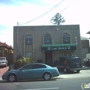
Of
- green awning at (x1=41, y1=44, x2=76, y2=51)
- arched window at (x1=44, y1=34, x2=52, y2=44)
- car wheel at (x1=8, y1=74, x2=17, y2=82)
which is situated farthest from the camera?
arched window at (x1=44, y1=34, x2=52, y2=44)

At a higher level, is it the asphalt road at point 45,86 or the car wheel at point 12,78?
the car wheel at point 12,78

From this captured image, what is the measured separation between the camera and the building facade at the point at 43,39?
34281 millimetres

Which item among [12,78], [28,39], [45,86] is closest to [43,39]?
[28,39]

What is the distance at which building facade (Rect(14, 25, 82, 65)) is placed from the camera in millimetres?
34281

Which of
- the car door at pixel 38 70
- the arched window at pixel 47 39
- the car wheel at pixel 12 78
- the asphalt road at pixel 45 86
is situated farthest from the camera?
the arched window at pixel 47 39

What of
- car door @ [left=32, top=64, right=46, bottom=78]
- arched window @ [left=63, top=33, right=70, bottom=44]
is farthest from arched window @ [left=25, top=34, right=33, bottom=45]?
car door @ [left=32, top=64, right=46, bottom=78]

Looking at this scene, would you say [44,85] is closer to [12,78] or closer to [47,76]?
[47,76]

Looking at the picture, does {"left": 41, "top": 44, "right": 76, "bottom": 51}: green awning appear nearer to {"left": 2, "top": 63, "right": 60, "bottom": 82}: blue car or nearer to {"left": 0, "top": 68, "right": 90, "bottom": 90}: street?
{"left": 2, "top": 63, "right": 60, "bottom": 82}: blue car

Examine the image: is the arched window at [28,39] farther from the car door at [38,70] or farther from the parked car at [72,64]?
the car door at [38,70]

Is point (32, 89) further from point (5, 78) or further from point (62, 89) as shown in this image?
point (5, 78)

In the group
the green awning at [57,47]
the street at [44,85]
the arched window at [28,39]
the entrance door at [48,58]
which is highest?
the arched window at [28,39]

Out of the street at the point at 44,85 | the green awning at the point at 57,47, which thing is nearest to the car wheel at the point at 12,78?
the street at the point at 44,85

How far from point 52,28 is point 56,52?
392 centimetres

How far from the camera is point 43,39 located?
3441 centimetres
